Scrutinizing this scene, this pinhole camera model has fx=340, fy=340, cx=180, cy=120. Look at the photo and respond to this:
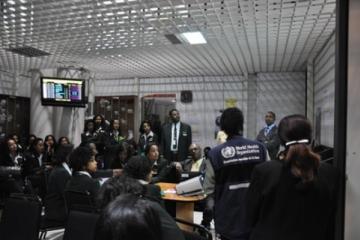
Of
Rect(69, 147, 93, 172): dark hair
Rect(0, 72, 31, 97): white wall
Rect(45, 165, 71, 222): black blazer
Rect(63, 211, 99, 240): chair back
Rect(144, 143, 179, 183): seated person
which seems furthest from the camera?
Rect(0, 72, 31, 97): white wall

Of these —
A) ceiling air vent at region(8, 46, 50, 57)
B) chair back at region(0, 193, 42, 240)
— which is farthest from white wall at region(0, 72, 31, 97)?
chair back at region(0, 193, 42, 240)

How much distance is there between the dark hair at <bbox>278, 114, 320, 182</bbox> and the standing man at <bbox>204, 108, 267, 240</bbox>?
0.59 metres

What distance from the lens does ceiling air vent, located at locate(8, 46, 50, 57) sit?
658 centimetres

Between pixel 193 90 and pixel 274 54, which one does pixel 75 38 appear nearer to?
pixel 274 54

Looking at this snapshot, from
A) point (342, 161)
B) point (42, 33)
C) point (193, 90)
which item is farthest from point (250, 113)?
point (342, 161)

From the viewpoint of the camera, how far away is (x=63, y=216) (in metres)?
3.57

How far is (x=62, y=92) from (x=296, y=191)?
663cm

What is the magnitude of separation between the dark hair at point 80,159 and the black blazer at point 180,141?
2725 mm

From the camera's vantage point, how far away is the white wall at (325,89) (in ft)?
18.1

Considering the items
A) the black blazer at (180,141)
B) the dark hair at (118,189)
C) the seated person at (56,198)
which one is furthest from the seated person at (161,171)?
the dark hair at (118,189)

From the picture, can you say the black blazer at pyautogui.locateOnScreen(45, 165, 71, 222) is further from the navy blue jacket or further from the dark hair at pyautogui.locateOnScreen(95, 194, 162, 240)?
the dark hair at pyautogui.locateOnScreen(95, 194, 162, 240)

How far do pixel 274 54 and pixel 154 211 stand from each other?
654 centimetres

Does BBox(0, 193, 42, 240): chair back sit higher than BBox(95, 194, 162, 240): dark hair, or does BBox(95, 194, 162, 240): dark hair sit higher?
BBox(95, 194, 162, 240): dark hair

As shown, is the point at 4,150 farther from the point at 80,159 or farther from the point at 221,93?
the point at 221,93
